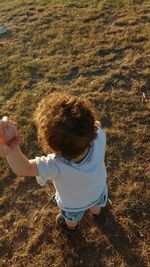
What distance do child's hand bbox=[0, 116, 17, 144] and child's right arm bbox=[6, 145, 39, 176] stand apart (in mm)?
80

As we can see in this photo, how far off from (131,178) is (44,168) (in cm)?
124

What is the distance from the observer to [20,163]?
270 cm

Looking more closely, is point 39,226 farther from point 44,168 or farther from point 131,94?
point 131,94

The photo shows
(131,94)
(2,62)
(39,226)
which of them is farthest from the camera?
(2,62)

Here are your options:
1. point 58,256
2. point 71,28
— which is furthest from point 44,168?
point 71,28

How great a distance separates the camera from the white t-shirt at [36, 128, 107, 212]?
9.11 feet

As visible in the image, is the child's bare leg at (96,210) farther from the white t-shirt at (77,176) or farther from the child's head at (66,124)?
the child's head at (66,124)

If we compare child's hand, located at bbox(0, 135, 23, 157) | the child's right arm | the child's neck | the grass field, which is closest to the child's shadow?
the grass field

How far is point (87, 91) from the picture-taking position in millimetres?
4805

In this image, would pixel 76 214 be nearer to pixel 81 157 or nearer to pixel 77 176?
pixel 77 176

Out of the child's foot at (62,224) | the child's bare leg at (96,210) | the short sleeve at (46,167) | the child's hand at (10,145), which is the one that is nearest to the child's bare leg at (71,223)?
the child's foot at (62,224)

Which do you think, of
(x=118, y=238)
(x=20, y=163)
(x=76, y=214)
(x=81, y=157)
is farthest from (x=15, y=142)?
(x=118, y=238)

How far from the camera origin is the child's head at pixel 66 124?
8.32 ft

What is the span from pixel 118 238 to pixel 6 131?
1338mm
